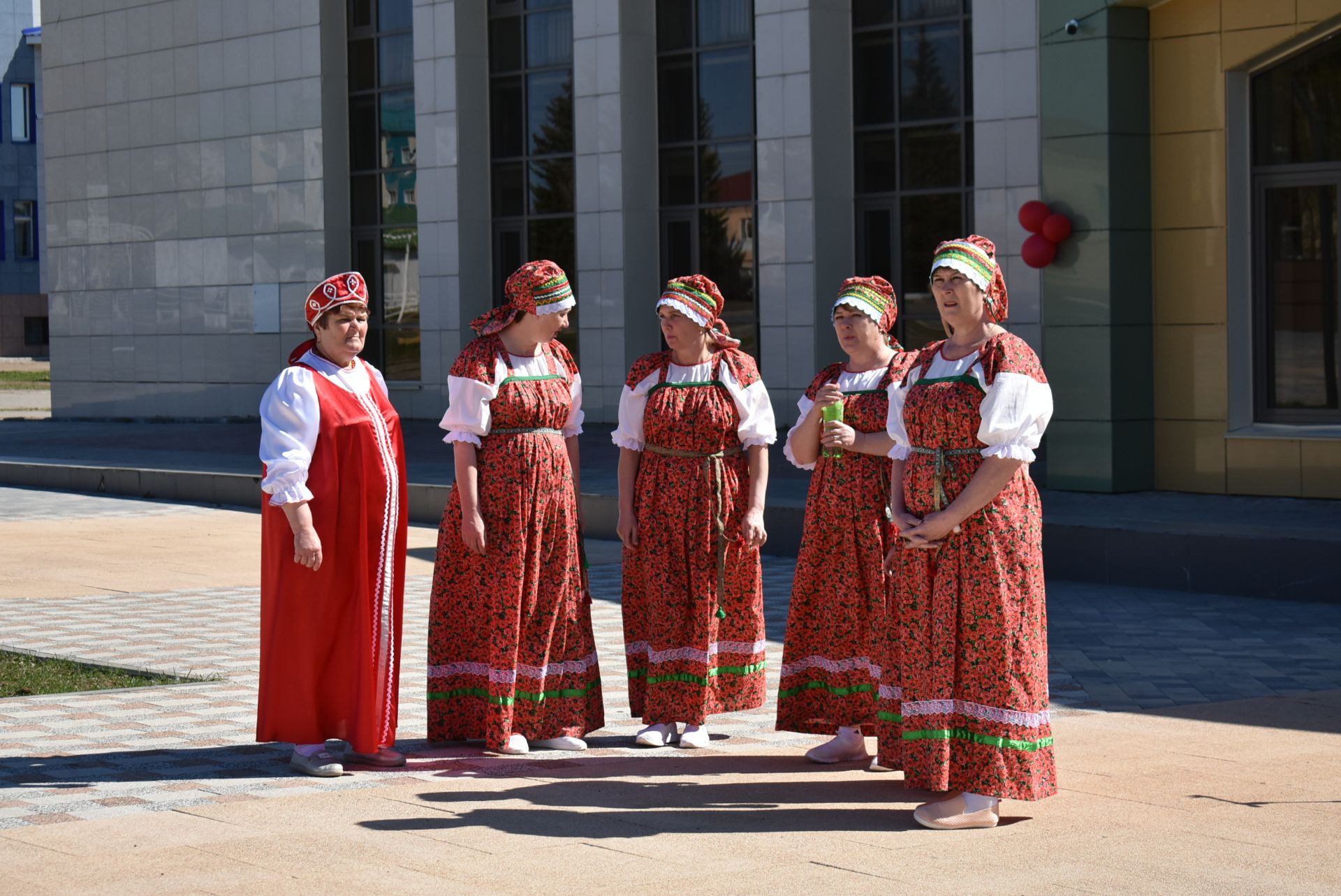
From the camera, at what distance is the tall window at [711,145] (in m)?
25.2

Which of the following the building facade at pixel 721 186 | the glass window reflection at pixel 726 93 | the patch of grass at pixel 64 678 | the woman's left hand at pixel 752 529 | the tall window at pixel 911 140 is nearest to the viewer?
the woman's left hand at pixel 752 529

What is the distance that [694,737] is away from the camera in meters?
7.41

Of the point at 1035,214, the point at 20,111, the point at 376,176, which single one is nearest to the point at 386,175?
the point at 376,176

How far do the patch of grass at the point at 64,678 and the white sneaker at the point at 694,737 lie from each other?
2773 millimetres

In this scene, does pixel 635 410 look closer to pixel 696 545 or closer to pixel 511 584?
pixel 696 545

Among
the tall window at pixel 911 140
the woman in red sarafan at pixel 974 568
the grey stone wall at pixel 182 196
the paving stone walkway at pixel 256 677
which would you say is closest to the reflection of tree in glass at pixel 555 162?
the grey stone wall at pixel 182 196

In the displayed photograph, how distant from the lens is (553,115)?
27.2 metres

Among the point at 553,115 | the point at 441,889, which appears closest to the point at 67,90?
the point at 553,115

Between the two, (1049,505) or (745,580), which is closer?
(745,580)

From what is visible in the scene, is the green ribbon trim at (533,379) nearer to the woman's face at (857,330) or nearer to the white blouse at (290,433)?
the white blouse at (290,433)

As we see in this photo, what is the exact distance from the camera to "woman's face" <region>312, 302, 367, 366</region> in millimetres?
7082

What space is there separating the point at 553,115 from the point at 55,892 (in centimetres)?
2274

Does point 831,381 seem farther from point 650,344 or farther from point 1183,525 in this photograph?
point 650,344

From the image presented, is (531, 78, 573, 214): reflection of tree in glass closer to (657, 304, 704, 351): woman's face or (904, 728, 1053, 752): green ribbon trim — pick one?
(657, 304, 704, 351): woman's face
